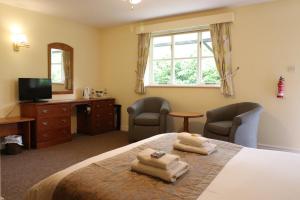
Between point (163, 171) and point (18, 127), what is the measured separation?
12.2 ft

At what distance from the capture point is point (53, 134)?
175 inches

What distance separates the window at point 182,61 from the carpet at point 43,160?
65.5 inches

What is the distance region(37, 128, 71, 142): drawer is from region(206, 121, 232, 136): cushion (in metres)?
2.77

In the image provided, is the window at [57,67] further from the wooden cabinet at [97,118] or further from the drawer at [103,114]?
the drawer at [103,114]

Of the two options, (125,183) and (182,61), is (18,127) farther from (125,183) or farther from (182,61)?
(125,183)

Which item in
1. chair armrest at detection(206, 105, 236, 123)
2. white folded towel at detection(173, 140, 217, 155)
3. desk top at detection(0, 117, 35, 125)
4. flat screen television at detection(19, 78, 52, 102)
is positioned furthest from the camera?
flat screen television at detection(19, 78, 52, 102)

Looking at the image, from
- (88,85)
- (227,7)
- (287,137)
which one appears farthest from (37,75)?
(287,137)

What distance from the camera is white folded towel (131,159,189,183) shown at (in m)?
1.38

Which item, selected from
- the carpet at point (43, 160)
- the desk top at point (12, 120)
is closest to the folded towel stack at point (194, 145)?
the carpet at point (43, 160)

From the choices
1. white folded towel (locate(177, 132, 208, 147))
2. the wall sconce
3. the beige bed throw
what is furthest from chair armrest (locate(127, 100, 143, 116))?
→ the beige bed throw

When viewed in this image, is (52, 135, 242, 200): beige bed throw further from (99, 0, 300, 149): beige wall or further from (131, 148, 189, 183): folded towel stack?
(99, 0, 300, 149): beige wall

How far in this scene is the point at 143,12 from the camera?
15.4 feet

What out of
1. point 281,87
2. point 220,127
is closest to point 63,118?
point 220,127

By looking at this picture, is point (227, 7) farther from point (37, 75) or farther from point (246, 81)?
point (37, 75)
